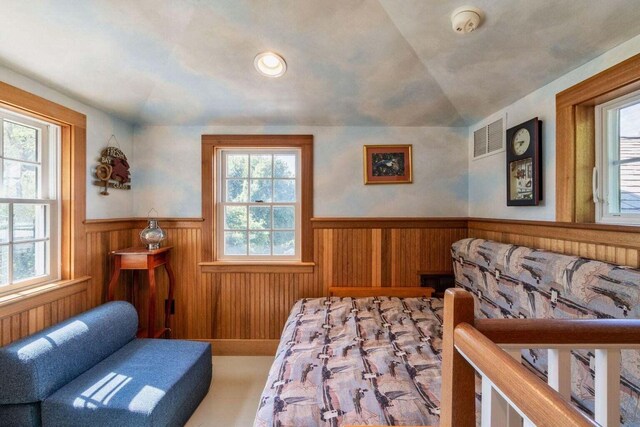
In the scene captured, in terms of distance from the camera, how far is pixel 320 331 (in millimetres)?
1866

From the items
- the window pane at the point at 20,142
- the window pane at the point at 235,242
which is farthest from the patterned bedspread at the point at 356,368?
the window pane at the point at 20,142

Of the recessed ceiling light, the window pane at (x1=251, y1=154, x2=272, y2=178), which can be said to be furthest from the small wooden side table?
the recessed ceiling light

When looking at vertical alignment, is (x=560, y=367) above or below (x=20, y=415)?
above

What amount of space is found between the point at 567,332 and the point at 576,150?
1456 millimetres

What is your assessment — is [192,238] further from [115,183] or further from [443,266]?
[443,266]

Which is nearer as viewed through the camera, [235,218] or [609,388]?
[609,388]

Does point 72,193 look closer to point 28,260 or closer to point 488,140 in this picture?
point 28,260

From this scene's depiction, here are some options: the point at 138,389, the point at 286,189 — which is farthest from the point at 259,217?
the point at 138,389

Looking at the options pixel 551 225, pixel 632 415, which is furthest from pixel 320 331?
pixel 551 225

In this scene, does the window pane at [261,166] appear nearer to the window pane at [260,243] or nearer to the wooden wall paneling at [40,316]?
the window pane at [260,243]

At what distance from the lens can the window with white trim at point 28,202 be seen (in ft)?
5.69

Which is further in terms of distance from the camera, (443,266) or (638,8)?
(443,266)

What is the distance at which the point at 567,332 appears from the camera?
57cm

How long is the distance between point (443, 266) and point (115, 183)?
9.90 feet
